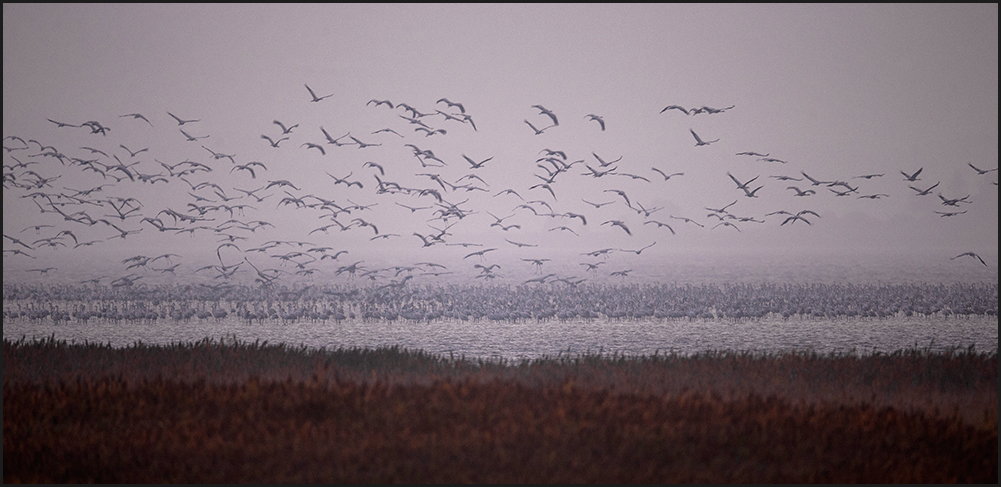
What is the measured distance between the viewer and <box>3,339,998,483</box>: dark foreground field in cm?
755

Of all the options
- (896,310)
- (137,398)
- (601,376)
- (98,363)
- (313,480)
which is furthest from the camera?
(896,310)

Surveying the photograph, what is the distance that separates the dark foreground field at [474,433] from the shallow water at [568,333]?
10.1 m

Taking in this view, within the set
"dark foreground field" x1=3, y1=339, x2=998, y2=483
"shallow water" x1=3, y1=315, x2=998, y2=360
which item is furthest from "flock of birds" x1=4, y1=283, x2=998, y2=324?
"dark foreground field" x1=3, y1=339, x2=998, y2=483

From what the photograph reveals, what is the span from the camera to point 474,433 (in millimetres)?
8148

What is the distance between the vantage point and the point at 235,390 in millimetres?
10414

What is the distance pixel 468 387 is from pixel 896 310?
2980 cm

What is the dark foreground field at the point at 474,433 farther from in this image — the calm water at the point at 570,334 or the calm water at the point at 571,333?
the calm water at the point at 570,334

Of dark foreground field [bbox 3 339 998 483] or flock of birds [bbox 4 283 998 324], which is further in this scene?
flock of birds [bbox 4 283 998 324]

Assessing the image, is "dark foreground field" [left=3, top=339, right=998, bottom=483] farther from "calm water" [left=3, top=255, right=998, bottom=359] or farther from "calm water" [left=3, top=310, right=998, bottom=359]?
"calm water" [left=3, top=310, right=998, bottom=359]

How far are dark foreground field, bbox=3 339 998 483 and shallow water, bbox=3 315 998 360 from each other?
1011cm

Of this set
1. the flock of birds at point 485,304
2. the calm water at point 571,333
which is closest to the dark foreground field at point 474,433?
the calm water at point 571,333

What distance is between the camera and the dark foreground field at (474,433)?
24.8ft

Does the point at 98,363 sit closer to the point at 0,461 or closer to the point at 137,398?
the point at 137,398

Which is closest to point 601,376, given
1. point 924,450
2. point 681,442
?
point 681,442
